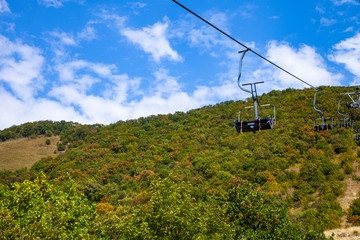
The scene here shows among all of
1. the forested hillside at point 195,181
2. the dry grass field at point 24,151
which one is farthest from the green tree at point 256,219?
the dry grass field at point 24,151

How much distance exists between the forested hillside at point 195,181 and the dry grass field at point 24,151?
29.9 feet

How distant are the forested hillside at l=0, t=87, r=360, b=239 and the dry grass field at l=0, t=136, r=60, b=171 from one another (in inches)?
358

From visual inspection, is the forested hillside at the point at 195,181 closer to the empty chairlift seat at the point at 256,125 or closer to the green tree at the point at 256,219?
the green tree at the point at 256,219

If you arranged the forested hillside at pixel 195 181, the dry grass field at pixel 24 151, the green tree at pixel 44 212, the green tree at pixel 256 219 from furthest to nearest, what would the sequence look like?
the dry grass field at pixel 24 151, the green tree at pixel 256 219, the forested hillside at pixel 195 181, the green tree at pixel 44 212

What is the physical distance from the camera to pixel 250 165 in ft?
197

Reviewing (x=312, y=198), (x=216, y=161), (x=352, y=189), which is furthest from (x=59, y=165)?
(x=352, y=189)

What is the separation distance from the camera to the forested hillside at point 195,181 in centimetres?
1702

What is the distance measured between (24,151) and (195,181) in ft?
261

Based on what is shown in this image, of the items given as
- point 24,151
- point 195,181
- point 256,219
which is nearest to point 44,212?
point 256,219

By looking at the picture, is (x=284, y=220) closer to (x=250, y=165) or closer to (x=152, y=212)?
(x=152, y=212)

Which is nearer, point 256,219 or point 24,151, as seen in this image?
point 256,219

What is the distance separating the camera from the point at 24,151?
108938mm

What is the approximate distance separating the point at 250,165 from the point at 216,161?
285 inches

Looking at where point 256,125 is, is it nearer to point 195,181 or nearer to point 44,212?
point 44,212
